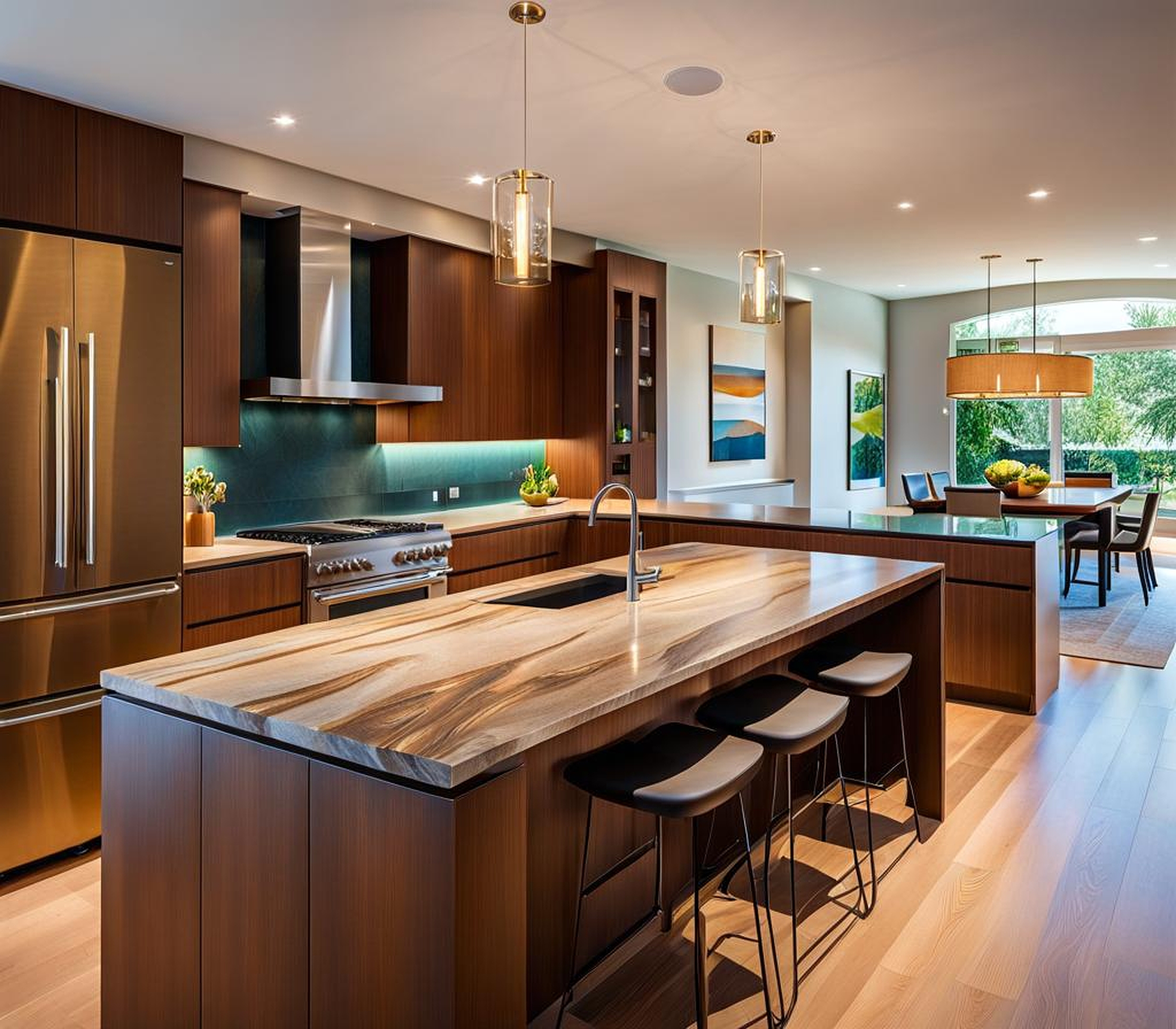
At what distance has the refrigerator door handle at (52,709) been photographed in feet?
9.86

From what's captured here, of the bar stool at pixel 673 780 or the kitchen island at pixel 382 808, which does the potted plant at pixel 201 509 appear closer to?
the kitchen island at pixel 382 808

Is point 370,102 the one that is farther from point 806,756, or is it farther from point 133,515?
point 806,756

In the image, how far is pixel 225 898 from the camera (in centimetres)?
162

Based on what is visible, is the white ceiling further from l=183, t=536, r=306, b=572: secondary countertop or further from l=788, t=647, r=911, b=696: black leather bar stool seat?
l=788, t=647, r=911, b=696: black leather bar stool seat

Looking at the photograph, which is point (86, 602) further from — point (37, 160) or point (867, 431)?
point (867, 431)

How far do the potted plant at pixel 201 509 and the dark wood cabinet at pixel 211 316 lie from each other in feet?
0.53

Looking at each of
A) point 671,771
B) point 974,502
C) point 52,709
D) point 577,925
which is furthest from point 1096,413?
point 52,709

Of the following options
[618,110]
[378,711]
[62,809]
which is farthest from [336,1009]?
→ [618,110]

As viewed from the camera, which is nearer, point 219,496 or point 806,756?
point 806,756

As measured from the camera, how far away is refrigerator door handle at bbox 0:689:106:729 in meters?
3.00

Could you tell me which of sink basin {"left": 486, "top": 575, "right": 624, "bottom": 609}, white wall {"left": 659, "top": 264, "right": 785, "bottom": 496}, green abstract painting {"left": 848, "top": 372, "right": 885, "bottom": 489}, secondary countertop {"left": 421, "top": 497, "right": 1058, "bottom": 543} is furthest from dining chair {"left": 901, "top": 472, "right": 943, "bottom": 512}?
sink basin {"left": 486, "top": 575, "right": 624, "bottom": 609}

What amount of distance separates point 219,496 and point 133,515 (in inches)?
31.3

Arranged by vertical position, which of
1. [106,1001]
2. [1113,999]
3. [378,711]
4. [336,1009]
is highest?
[378,711]

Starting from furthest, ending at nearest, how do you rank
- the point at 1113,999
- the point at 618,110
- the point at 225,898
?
the point at 618,110
the point at 1113,999
the point at 225,898
